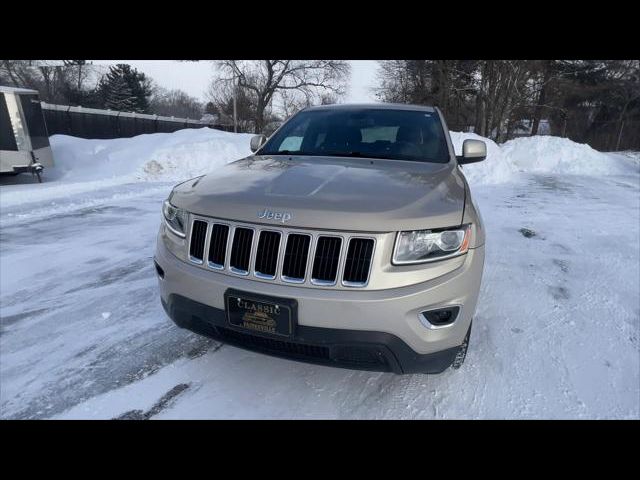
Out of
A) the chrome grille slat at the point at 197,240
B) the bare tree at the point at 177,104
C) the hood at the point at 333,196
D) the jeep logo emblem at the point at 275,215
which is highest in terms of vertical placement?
the hood at the point at 333,196

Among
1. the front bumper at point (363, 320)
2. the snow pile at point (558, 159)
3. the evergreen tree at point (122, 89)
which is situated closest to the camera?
the front bumper at point (363, 320)

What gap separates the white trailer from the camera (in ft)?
29.1

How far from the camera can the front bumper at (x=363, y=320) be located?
6.15 ft

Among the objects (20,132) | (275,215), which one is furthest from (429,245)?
(20,132)

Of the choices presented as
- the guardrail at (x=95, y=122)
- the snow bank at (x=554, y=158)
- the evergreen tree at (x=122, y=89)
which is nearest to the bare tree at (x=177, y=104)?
the evergreen tree at (x=122, y=89)

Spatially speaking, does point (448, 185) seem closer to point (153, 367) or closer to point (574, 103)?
point (153, 367)

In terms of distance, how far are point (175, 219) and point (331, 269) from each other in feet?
3.59

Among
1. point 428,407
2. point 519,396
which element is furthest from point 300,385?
point 519,396

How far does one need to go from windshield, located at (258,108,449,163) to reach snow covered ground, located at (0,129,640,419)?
4.93 ft

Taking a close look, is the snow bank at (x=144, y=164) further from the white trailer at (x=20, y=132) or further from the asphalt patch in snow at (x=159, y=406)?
the asphalt patch in snow at (x=159, y=406)

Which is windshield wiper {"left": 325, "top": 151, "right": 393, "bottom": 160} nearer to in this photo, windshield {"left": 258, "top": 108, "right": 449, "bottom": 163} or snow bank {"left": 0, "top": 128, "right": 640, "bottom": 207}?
windshield {"left": 258, "top": 108, "right": 449, "bottom": 163}

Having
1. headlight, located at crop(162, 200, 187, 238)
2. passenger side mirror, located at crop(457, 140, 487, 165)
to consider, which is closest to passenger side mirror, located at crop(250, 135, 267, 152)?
headlight, located at crop(162, 200, 187, 238)

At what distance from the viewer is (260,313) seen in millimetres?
1983

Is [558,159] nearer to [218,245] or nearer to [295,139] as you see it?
[295,139]
